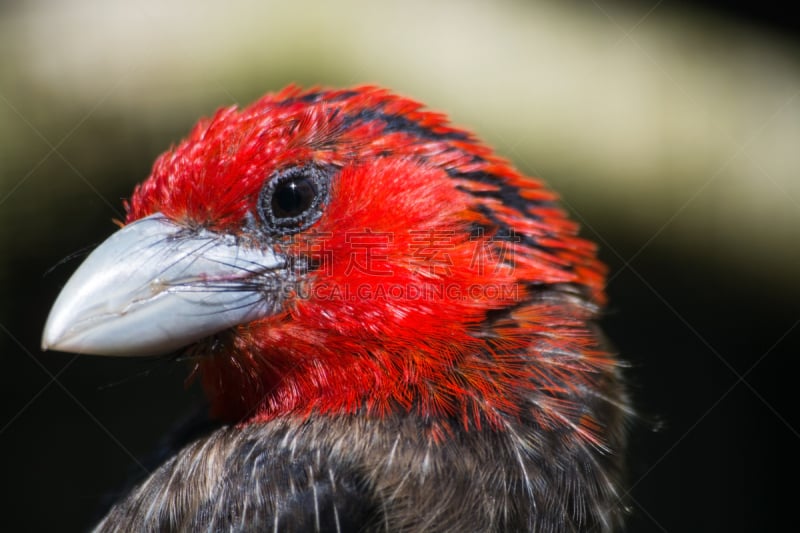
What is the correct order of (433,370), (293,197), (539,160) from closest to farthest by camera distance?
(433,370) → (293,197) → (539,160)

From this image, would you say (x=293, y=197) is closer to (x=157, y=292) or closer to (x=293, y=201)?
(x=293, y=201)

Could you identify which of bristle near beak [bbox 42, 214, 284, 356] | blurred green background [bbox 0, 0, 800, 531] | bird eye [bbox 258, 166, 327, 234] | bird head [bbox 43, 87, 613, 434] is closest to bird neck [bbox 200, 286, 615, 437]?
bird head [bbox 43, 87, 613, 434]

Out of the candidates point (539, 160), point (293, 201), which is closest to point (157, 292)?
point (293, 201)

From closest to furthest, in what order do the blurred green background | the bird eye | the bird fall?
the bird, the bird eye, the blurred green background

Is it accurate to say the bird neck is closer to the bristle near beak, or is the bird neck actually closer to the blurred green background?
the bristle near beak

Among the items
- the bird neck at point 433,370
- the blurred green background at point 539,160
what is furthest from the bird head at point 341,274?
the blurred green background at point 539,160

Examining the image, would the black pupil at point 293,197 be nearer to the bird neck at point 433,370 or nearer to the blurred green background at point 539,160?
the bird neck at point 433,370
